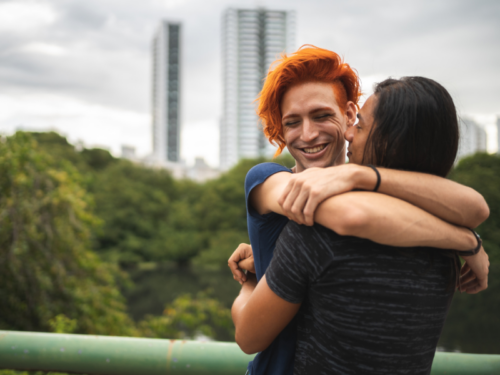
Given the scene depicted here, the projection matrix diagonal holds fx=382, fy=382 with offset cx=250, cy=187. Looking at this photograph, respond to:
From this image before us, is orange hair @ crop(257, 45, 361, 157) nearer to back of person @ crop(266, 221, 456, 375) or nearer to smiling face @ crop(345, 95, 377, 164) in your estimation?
smiling face @ crop(345, 95, 377, 164)

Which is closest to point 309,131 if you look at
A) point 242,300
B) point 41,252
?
point 242,300

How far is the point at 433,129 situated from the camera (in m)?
0.77

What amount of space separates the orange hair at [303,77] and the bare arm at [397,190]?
56cm

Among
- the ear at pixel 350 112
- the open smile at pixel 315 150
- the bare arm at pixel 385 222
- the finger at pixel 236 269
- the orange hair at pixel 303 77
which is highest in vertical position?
the orange hair at pixel 303 77

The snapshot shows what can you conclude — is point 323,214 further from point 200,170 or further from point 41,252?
point 200,170

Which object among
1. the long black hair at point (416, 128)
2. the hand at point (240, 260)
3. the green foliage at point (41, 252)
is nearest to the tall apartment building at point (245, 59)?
the green foliage at point (41, 252)

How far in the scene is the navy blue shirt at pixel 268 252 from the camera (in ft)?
2.92

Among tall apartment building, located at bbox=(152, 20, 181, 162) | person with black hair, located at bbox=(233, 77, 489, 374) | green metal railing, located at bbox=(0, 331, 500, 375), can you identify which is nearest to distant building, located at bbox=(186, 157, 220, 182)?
tall apartment building, located at bbox=(152, 20, 181, 162)

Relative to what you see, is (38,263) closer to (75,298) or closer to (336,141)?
(75,298)

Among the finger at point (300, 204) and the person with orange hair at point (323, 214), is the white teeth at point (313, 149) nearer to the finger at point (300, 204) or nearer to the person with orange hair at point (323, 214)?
the person with orange hair at point (323, 214)

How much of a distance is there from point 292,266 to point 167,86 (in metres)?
76.4

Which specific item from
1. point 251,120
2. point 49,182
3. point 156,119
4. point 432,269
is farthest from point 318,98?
point 156,119

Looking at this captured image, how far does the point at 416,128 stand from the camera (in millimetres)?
765

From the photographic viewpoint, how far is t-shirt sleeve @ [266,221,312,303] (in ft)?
2.41
